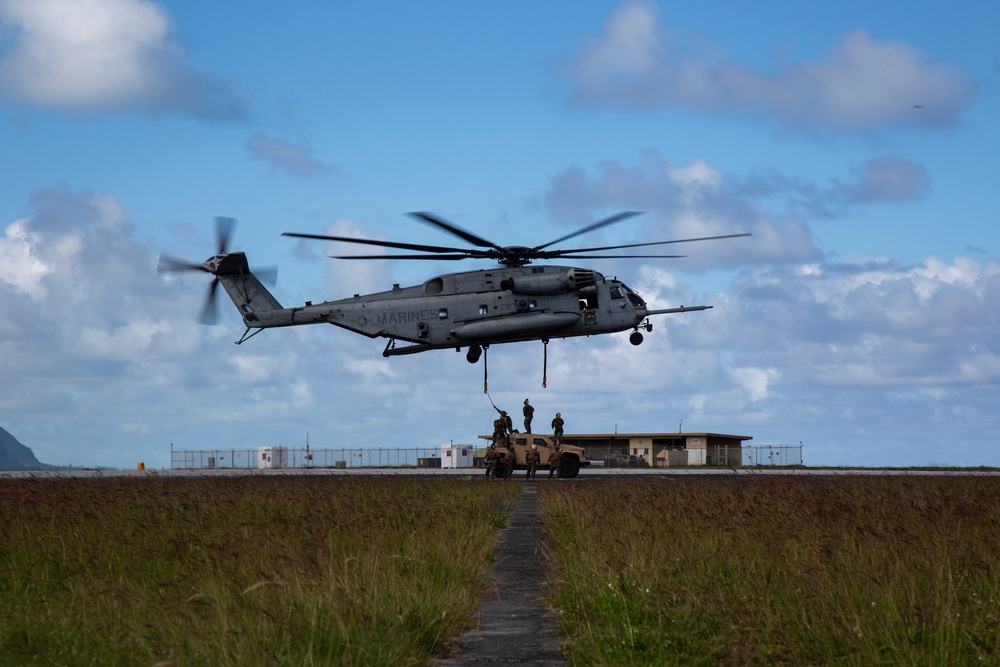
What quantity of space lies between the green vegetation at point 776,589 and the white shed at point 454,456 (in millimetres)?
49814

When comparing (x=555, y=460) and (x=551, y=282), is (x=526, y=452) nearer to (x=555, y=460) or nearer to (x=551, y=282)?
(x=555, y=460)

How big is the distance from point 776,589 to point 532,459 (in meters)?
26.7

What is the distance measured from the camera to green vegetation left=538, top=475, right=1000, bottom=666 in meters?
6.76

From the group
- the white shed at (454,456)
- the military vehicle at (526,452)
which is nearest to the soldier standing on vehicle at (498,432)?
the military vehicle at (526,452)

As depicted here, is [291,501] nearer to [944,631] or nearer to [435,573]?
[435,573]

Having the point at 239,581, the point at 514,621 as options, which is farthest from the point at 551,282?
the point at 239,581

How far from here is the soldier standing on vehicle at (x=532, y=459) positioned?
1389 inches

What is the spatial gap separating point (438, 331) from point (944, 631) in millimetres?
29281

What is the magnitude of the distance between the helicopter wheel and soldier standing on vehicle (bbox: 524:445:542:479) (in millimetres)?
3700

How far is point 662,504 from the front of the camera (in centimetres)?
1744

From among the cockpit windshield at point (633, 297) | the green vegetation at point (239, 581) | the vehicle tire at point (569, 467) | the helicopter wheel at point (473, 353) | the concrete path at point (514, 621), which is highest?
the cockpit windshield at point (633, 297)

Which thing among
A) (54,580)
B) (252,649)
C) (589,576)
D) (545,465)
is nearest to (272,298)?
(545,465)

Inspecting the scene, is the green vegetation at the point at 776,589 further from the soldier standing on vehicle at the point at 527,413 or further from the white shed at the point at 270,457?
the white shed at the point at 270,457

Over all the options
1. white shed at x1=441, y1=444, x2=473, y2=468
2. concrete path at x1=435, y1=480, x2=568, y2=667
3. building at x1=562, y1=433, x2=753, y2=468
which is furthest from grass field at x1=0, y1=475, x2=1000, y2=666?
building at x1=562, y1=433, x2=753, y2=468
